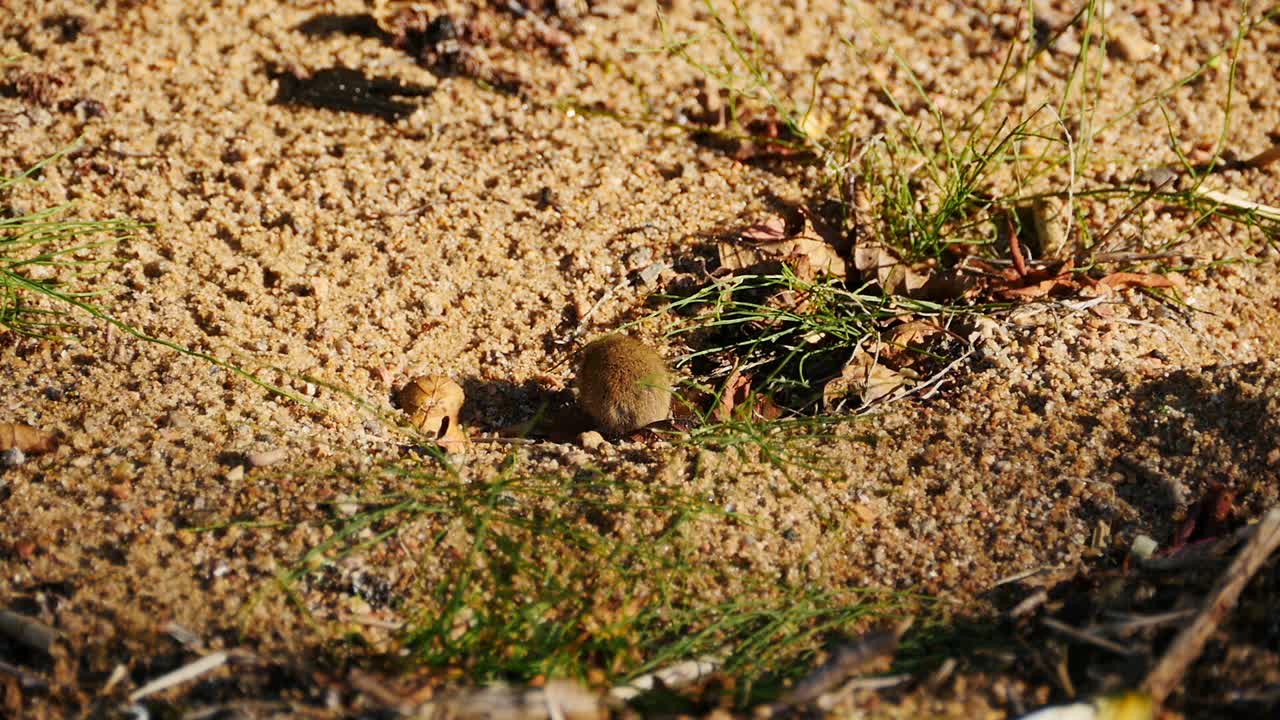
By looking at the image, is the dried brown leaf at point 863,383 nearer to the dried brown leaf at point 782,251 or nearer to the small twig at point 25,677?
the dried brown leaf at point 782,251

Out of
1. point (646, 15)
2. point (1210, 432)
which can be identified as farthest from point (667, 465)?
point (646, 15)

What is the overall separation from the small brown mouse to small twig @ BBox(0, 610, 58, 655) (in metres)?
1.30

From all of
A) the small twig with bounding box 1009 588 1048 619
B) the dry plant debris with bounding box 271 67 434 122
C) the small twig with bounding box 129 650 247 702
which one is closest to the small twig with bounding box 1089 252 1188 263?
the small twig with bounding box 1009 588 1048 619

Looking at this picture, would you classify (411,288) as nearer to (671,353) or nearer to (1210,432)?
(671,353)

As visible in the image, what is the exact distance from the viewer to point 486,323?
306cm

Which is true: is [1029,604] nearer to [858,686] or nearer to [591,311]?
[858,686]

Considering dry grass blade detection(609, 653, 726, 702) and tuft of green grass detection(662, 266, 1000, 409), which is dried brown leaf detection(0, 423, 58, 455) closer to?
dry grass blade detection(609, 653, 726, 702)

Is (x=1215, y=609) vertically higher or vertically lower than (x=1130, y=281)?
lower

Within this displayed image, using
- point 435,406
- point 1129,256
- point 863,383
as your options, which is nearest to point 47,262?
point 435,406

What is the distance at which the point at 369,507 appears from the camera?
2303 mm

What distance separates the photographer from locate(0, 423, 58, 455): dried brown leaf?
2.39 meters

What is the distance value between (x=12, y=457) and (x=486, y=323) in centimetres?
123

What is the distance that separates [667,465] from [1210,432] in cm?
127

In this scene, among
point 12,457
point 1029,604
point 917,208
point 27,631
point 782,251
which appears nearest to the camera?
point 27,631
